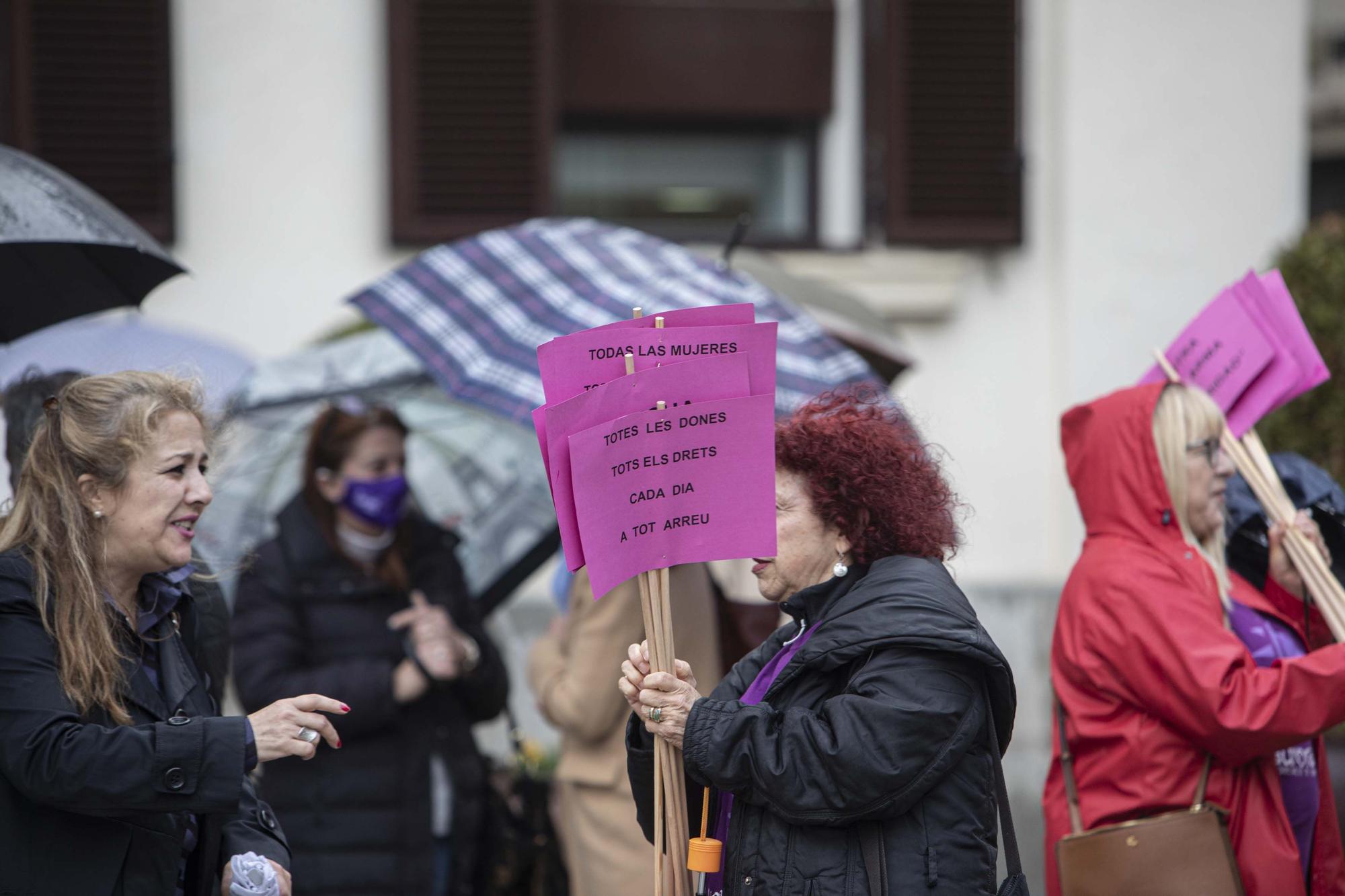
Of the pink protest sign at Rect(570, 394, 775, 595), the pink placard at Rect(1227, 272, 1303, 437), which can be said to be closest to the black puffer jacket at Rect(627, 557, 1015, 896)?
the pink protest sign at Rect(570, 394, 775, 595)

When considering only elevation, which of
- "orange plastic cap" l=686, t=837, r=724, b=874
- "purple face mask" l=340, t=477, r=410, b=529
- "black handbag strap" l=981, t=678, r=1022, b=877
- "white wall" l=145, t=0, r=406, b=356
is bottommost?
"orange plastic cap" l=686, t=837, r=724, b=874

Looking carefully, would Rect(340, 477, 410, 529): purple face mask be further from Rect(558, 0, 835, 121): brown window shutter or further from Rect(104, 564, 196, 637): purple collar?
Rect(558, 0, 835, 121): brown window shutter

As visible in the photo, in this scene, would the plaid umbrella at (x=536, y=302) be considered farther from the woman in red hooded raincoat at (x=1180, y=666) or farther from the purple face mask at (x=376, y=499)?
the woman in red hooded raincoat at (x=1180, y=666)

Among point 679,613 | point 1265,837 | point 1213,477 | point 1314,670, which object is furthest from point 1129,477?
point 679,613

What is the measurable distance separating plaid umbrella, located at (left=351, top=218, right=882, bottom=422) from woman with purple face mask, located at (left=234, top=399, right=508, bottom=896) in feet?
1.36

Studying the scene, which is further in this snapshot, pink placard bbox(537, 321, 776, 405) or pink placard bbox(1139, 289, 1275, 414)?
pink placard bbox(1139, 289, 1275, 414)

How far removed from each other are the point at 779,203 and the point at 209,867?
594 cm

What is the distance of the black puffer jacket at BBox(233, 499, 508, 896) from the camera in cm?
408

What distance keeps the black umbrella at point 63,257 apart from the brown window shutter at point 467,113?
3788 mm

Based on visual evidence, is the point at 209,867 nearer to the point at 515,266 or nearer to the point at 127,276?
the point at 127,276

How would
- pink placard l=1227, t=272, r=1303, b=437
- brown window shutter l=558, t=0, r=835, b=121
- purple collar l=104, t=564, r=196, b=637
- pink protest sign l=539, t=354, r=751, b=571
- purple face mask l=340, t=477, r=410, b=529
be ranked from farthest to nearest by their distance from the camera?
brown window shutter l=558, t=0, r=835, b=121
purple face mask l=340, t=477, r=410, b=529
pink placard l=1227, t=272, r=1303, b=437
purple collar l=104, t=564, r=196, b=637
pink protest sign l=539, t=354, r=751, b=571

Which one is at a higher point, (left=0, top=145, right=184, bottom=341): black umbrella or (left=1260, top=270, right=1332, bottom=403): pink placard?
(left=0, top=145, right=184, bottom=341): black umbrella

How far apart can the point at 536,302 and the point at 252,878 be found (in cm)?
198

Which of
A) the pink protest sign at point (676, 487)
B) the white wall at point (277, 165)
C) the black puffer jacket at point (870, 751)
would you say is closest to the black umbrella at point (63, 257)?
the pink protest sign at point (676, 487)
